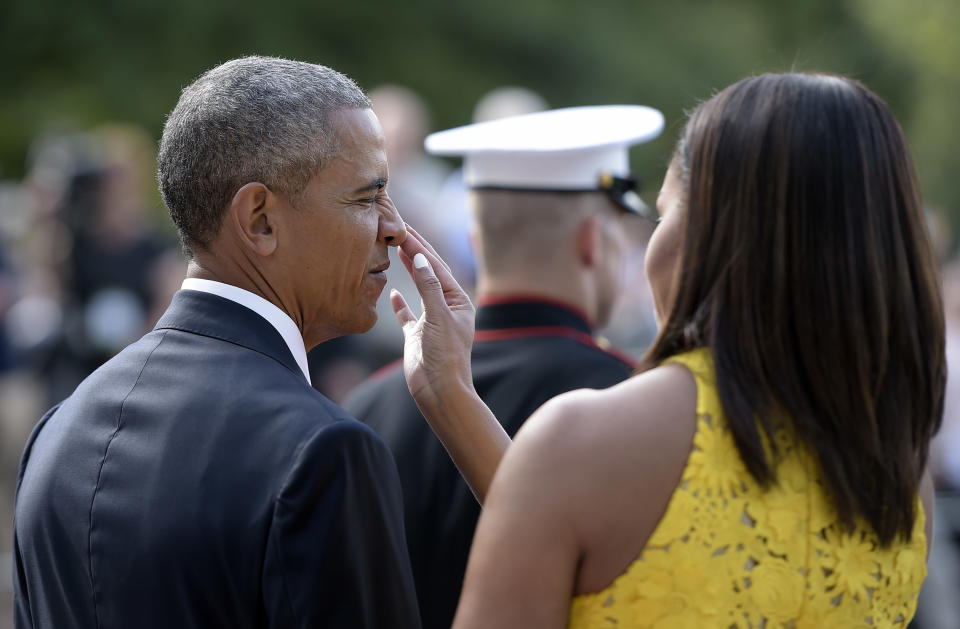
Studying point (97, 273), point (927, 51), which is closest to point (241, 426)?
point (97, 273)

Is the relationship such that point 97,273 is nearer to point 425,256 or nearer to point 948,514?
point 948,514

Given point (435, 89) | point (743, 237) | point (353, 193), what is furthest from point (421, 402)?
point (435, 89)

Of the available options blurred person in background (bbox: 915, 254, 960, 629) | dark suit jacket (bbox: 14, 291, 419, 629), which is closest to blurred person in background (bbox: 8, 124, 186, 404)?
blurred person in background (bbox: 915, 254, 960, 629)

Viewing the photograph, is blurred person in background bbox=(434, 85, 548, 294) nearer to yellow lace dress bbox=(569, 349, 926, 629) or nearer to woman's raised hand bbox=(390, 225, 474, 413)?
woman's raised hand bbox=(390, 225, 474, 413)

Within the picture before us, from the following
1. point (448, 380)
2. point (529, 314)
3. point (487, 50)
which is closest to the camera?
point (448, 380)

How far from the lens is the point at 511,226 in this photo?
143 inches

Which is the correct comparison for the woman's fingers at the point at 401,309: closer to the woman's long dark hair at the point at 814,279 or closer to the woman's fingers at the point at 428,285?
the woman's fingers at the point at 428,285

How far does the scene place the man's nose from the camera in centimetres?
231

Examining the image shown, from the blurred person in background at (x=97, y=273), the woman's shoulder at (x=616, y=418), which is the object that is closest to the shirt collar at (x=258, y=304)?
the woman's shoulder at (x=616, y=418)

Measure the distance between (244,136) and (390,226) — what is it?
35cm

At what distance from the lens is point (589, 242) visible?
361 centimetres

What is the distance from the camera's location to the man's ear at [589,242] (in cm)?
360

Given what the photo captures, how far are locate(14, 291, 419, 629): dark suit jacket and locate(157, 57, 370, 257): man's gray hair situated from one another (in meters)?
0.22

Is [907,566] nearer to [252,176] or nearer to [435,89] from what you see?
[252,176]
